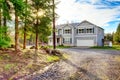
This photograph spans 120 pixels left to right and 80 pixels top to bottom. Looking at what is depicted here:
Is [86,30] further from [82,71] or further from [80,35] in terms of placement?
[82,71]

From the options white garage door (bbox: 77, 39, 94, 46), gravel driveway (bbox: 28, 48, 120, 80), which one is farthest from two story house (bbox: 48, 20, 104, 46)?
gravel driveway (bbox: 28, 48, 120, 80)

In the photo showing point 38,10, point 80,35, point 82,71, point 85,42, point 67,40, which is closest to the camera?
point 82,71

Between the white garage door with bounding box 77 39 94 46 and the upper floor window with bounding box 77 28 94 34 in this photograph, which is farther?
the upper floor window with bounding box 77 28 94 34

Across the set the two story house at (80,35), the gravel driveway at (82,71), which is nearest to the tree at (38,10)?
the gravel driveway at (82,71)

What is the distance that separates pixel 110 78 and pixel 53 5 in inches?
609

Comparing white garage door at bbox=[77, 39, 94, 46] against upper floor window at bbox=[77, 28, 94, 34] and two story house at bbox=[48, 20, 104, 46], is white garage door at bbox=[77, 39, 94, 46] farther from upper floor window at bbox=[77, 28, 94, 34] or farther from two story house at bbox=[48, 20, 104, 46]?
upper floor window at bbox=[77, 28, 94, 34]

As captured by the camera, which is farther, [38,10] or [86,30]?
[86,30]

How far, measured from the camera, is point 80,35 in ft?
156

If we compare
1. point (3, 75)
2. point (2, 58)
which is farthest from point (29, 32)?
point (3, 75)

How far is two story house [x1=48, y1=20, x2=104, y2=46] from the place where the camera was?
4605cm

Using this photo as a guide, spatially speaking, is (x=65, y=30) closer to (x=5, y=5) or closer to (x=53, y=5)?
(x=53, y=5)

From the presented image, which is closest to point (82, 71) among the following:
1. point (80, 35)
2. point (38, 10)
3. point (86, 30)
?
point (38, 10)

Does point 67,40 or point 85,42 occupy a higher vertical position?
point 67,40

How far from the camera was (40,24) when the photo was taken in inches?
870
